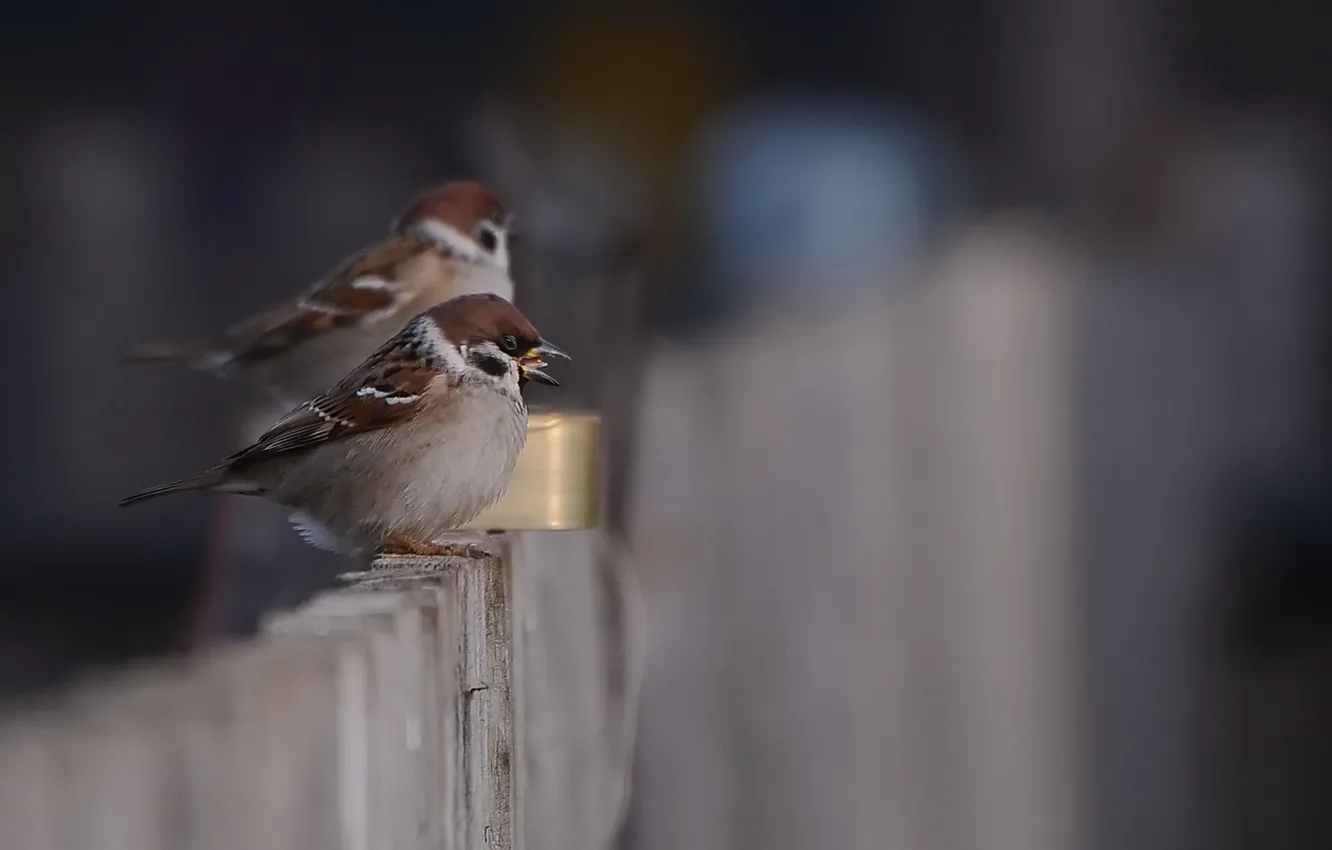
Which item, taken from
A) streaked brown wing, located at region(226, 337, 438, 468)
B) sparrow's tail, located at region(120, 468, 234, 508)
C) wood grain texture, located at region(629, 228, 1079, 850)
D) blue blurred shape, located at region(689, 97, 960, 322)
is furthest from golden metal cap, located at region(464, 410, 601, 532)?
blue blurred shape, located at region(689, 97, 960, 322)

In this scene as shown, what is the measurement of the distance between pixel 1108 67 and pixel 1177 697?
1.23 metres

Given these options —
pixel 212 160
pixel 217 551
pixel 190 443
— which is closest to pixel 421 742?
pixel 217 551

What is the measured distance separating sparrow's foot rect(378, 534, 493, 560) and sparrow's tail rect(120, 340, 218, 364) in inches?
22.6

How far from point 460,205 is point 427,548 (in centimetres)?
65

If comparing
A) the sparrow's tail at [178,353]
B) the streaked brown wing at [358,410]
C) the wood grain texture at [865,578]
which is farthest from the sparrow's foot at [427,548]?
the wood grain texture at [865,578]

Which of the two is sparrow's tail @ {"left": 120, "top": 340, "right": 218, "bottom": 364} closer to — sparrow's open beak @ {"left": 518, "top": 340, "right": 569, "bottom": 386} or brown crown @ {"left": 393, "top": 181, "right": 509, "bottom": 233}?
brown crown @ {"left": 393, "top": 181, "right": 509, "bottom": 233}

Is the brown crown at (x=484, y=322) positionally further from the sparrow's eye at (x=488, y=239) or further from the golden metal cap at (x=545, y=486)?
the sparrow's eye at (x=488, y=239)

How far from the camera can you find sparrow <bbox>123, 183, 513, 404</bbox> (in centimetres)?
177

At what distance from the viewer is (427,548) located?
128 cm

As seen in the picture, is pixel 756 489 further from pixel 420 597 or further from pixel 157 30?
pixel 157 30

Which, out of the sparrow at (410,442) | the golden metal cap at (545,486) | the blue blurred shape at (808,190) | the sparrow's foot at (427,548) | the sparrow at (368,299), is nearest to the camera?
the sparrow's foot at (427,548)

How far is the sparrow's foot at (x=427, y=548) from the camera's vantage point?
1.19m

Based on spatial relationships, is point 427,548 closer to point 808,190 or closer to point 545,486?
point 545,486

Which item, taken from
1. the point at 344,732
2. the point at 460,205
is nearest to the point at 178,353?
the point at 460,205
